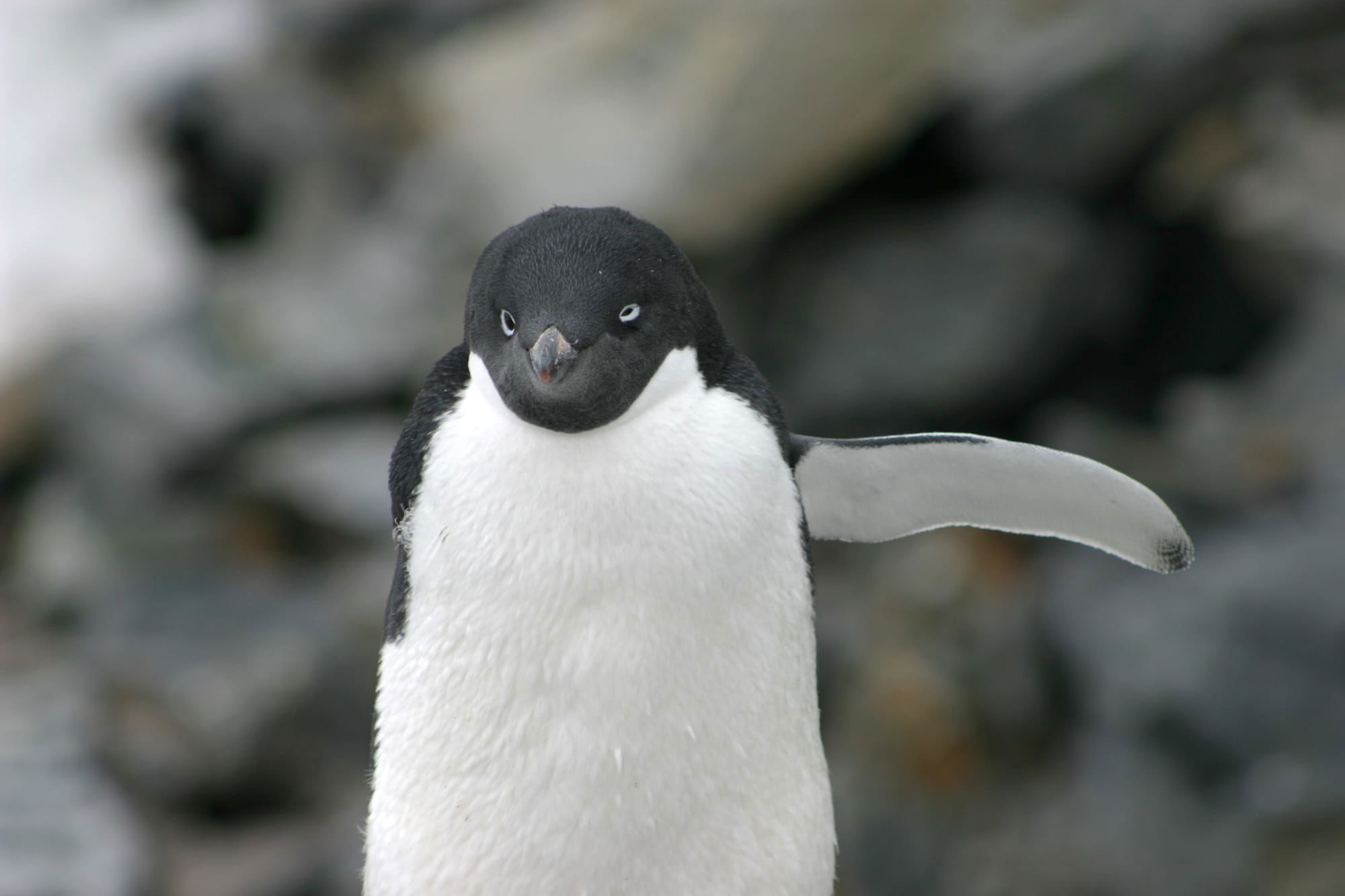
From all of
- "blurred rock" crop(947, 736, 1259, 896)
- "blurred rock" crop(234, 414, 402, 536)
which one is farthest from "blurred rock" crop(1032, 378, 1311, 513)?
"blurred rock" crop(234, 414, 402, 536)

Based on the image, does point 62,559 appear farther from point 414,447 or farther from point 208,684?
point 414,447

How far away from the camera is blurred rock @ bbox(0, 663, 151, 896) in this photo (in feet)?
8.63

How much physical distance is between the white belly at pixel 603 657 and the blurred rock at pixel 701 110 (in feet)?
8.76

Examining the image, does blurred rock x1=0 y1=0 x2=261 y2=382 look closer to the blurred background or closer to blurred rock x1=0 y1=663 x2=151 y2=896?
the blurred background

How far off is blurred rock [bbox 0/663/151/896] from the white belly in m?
1.86

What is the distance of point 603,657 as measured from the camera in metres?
1.02

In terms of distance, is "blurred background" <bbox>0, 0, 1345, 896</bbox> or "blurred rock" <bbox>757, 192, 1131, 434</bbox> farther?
"blurred rock" <bbox>757, 192, 1131, 434</bbox>

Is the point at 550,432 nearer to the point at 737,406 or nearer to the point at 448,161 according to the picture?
the point at 737,406

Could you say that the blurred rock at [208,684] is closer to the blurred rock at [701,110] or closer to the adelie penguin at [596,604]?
the blurred rock at [701,110]

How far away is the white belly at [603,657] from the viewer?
40.2 inches

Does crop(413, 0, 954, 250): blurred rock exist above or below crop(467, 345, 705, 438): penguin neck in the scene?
above

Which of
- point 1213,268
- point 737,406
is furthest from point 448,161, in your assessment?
point 737,406

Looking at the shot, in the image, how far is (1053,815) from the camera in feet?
10.5

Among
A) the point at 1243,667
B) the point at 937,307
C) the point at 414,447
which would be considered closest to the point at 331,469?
the point at 937,307
